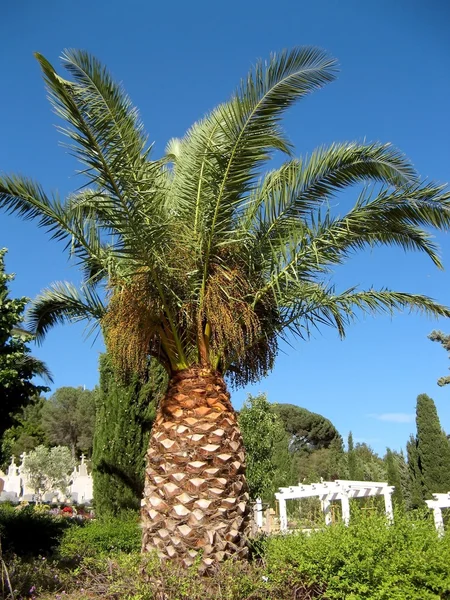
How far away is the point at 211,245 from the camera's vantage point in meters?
6.69

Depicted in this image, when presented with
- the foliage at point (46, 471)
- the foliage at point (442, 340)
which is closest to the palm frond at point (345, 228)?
the foliage at point (442, 340)

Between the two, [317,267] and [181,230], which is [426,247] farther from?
[181,230]

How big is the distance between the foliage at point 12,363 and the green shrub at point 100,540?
3.10 meters

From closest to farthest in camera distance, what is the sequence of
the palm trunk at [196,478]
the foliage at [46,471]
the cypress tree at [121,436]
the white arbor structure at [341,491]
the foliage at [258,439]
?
the palm trunk at [196,478] < the cypress tree at [121,436] < the white arbor structure at [341,491] < the foliage at [258,439] < the foliage at [46,471]

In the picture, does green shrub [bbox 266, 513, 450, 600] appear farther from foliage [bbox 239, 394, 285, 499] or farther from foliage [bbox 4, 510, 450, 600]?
foliage [bbox 239, 394, 285, 499]

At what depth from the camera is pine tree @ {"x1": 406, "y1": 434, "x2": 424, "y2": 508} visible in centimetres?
2091

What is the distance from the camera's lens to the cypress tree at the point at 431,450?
67.2ft

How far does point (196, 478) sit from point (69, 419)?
43912 millimetres

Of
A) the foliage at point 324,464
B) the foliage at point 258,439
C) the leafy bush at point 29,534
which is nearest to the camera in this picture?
the leafy bush at point 29,534

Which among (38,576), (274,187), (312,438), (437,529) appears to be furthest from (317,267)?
(312,438)

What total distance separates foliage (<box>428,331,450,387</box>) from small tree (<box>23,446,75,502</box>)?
22.9 m

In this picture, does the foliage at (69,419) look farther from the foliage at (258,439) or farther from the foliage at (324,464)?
the foliage at (258,439)

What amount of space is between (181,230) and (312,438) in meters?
42.1

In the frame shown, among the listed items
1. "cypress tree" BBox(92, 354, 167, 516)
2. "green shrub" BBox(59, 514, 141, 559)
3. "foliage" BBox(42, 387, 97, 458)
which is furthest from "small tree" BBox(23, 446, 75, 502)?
"green shrub" BBox(59, 514, 141, 559)
